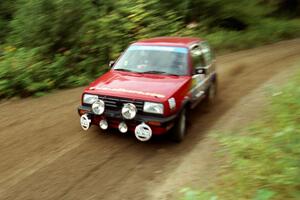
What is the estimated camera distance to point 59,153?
6676mm

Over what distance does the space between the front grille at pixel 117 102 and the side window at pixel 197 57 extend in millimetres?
1898

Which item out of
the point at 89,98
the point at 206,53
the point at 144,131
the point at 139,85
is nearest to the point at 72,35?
the point at 206,53

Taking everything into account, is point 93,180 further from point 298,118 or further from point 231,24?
point 231,24

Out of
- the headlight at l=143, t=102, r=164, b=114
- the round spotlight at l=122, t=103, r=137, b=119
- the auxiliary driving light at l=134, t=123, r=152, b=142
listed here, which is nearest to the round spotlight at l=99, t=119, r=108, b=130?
the round spotlight at l=122, t=103, r=137, b=119

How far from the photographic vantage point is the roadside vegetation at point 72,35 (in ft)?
35.0

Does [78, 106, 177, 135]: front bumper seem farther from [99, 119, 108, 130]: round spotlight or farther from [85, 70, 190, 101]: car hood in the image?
[85, 70, 190, 101]: car hood

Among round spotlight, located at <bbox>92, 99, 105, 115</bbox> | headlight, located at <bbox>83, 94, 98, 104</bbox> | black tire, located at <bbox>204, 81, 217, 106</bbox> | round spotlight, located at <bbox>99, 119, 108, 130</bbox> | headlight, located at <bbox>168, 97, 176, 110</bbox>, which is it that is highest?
headlight, located at <bbox>83, 94, 98, 104</bbox>

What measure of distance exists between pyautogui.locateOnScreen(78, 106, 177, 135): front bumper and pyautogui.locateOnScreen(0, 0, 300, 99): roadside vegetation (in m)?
3.89

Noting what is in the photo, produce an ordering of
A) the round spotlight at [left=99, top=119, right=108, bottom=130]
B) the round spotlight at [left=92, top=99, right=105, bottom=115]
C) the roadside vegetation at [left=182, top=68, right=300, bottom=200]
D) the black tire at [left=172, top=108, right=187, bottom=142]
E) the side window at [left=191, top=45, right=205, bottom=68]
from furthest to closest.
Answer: the side window at [left=191, top=45, right=205, bottom=68]
the black tire at [left=172, top=108, right=187, bottom=142]
the round spotlight at [left=99, top=119, right=108, bottom=130]
the round spotlight at [left=92, top=99, right=105, bottom=115]
the roadside vegetation at [left=182, top=68, right=300, bottom=200]

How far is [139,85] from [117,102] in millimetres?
553

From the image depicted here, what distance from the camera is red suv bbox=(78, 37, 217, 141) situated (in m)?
6.59

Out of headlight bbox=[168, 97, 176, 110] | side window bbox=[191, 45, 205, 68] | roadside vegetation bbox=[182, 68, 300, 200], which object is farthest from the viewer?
side window bbox=[191, 45, 205, 68]

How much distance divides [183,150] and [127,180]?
4.71 feet

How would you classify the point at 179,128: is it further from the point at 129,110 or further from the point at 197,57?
the point at 197,57
